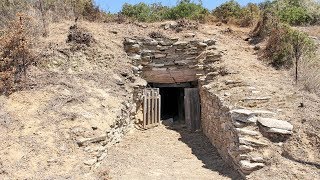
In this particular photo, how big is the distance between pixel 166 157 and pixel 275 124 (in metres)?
2.72

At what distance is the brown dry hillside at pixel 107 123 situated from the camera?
640 centimetres

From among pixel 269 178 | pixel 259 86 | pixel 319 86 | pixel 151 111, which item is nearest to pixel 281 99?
pixel 259 86

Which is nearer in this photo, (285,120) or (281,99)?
(285,120)

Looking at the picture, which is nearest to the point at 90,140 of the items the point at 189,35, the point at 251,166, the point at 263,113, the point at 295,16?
the point at 251,166

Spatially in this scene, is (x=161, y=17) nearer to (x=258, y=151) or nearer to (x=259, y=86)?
(x=259, y=86)

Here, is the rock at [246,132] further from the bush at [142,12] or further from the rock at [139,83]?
the bush at [142,12]

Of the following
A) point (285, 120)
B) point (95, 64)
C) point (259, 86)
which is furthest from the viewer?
point (95, 64)

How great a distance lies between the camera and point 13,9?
10523mm

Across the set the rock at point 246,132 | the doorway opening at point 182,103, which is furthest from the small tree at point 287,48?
the rock at point 246,132

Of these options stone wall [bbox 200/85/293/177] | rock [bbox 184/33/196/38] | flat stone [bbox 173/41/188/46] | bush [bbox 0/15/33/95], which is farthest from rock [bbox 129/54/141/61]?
stone wall [bbox 200/85/293/177]

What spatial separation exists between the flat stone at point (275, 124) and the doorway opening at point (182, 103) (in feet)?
11.3

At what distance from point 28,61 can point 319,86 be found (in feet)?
24.0

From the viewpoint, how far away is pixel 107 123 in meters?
7.95

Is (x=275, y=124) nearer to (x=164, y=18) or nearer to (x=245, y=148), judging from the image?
(x=245, y=148)
